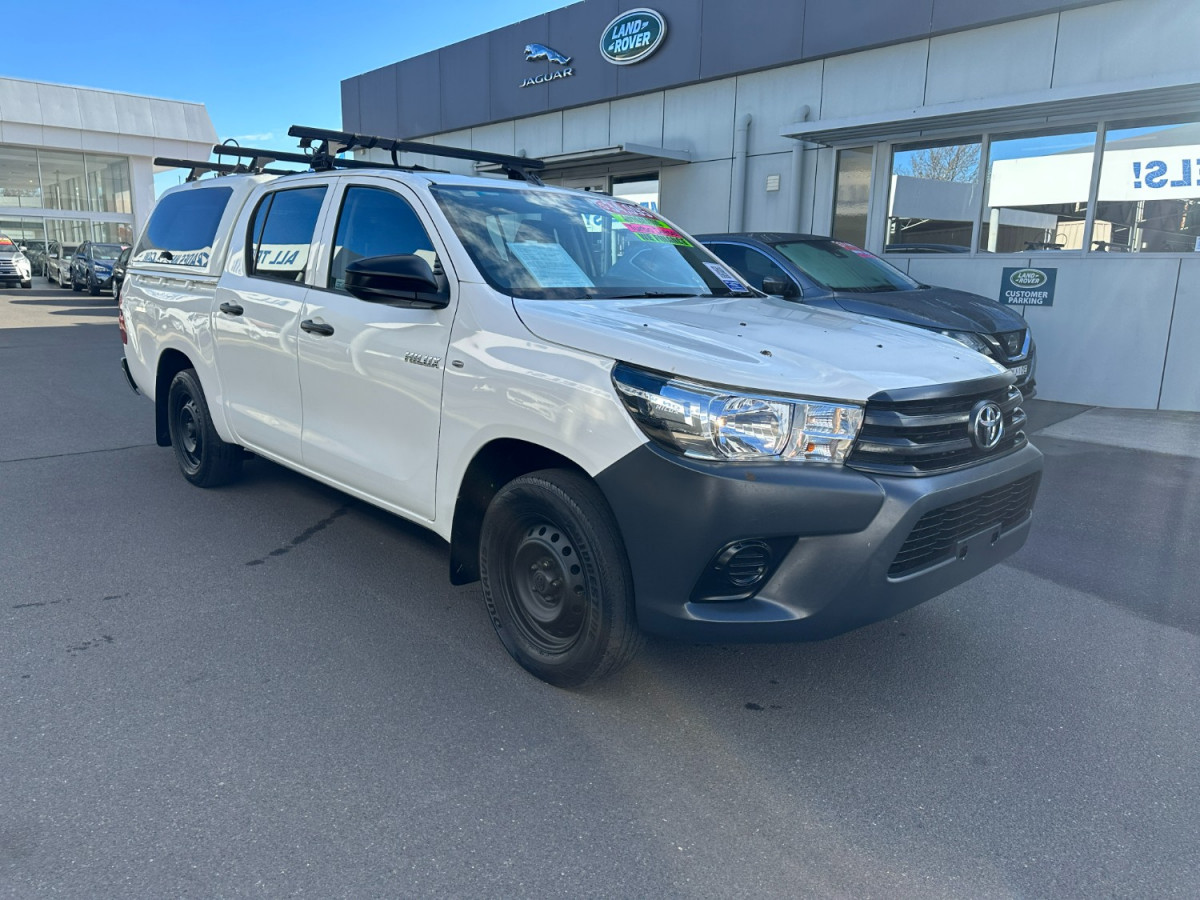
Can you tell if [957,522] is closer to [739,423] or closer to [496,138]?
[739,423]

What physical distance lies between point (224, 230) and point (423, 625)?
9.51 feet

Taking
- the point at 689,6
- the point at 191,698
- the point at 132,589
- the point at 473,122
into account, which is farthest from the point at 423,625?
the point at 473,122

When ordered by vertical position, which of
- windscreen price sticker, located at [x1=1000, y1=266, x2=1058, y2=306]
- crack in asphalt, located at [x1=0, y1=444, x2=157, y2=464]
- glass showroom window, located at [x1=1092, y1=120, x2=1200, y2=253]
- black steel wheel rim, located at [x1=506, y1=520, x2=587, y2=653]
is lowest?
crack in asphalt, located at [x1=0, y1=444, x2=157, y2=464]

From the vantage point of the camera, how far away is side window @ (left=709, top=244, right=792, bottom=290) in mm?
8030

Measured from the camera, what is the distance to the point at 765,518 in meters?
2.66

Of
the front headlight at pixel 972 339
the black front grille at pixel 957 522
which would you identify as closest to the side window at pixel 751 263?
the front headlight at pixel 972 339

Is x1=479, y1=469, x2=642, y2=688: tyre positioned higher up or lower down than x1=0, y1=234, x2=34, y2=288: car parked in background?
lower down

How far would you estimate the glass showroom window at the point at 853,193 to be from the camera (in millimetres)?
11484

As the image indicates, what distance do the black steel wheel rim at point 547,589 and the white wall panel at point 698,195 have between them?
10835 millimetres

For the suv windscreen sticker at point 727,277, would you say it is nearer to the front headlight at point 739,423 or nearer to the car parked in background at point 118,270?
the front headlight at point 739,423

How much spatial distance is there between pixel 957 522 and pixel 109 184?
139 feet

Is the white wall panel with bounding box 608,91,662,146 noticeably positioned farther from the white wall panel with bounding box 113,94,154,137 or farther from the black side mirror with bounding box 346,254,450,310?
the white wall panel with bounding box 113,94,154,137

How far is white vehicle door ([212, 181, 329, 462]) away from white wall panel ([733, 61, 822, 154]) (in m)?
9.07

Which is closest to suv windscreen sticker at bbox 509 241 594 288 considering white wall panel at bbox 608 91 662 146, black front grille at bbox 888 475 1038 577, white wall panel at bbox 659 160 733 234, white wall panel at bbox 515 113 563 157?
black front grille at bbox 888 475 1038 577
